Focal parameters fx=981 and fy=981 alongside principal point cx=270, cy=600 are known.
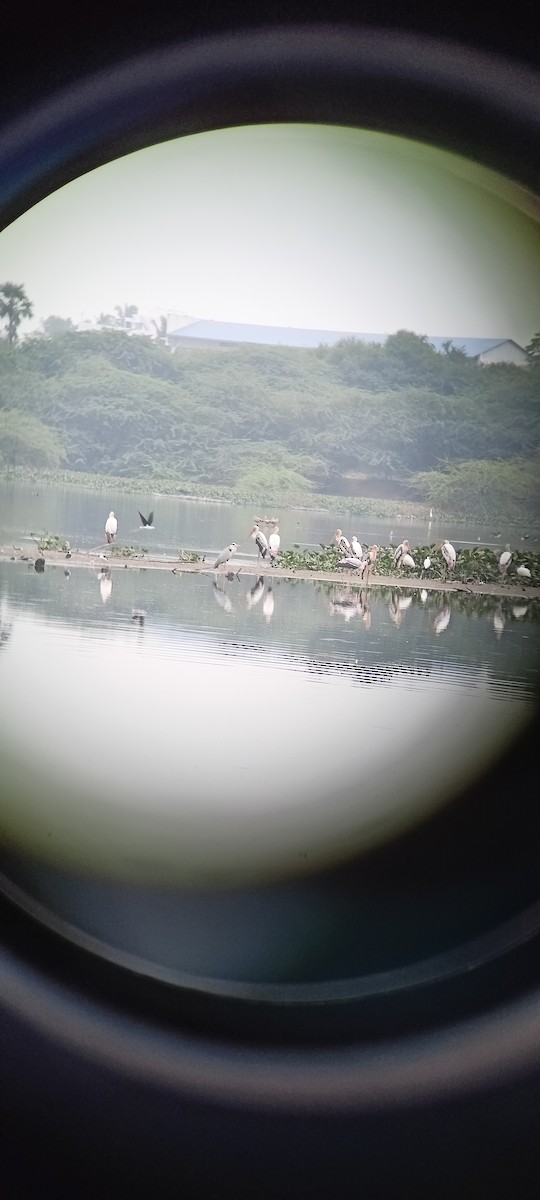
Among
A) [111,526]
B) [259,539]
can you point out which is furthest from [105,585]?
[259,539]

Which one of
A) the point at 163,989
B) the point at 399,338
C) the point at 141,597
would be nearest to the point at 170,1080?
the point at 163,989

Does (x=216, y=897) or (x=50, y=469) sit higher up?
(x=50, y=469)

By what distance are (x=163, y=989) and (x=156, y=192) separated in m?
0.72

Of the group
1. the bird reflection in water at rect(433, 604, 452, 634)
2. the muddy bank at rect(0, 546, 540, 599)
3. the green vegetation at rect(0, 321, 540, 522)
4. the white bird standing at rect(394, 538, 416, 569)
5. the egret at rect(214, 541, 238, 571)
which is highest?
the green vegetation at rect(0, 321, 540, 522)

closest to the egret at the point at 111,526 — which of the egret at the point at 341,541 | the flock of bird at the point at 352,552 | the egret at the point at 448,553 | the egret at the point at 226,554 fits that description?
the flock of bird at the point at 352,552

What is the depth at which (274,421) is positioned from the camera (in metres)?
1.02

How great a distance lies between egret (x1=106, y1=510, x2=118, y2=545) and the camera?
962mm

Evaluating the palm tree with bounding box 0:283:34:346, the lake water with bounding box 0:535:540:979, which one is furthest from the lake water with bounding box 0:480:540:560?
the palm tree with bounding box 0:283:34:346

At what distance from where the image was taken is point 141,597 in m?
0.98

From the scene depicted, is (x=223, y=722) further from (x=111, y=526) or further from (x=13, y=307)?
(x=13, y=307)

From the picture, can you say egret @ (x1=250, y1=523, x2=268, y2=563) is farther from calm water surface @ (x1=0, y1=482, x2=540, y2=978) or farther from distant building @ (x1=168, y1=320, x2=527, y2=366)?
distant building @ (x1=168, y1=320, x2=527, y2=366)

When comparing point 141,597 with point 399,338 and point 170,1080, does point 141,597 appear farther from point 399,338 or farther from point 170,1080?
point 170,1080

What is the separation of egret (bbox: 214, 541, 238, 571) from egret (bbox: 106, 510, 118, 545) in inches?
4.1

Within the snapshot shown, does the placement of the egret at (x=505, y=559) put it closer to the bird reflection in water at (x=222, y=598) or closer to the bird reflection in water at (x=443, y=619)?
the bird reflection in water at (x=443, y=619)
